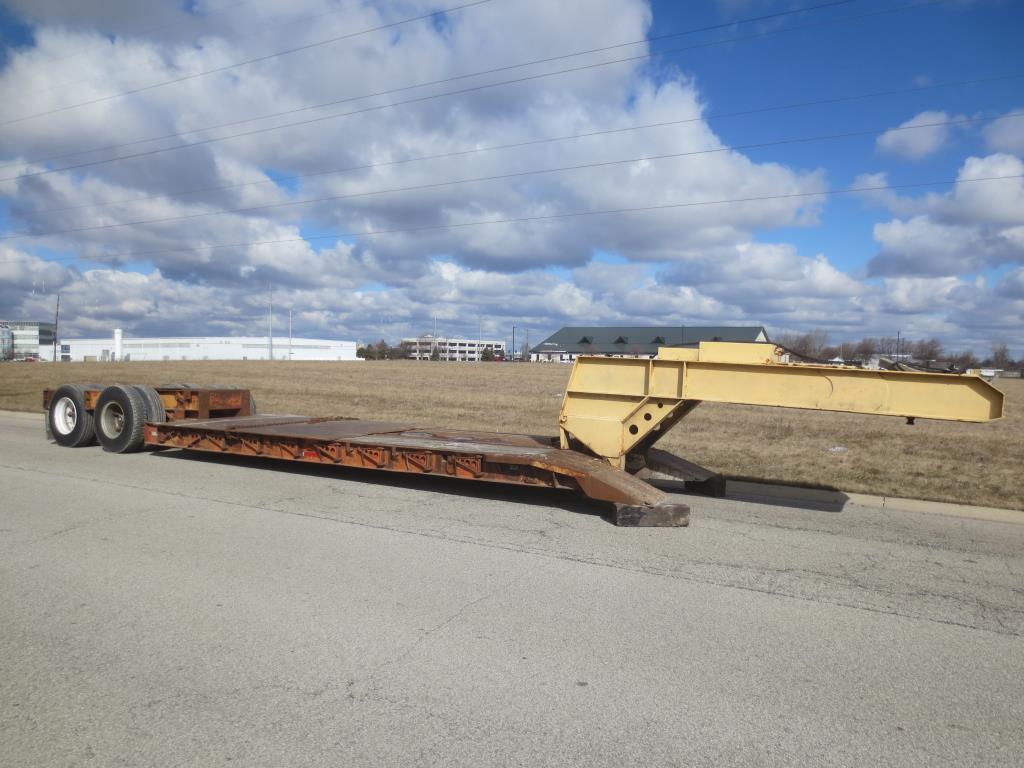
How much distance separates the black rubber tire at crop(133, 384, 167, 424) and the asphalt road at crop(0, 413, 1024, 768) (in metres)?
4.52

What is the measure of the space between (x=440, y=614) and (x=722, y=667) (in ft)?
6.12

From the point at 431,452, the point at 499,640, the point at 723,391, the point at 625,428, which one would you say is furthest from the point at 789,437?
the point at 499,640

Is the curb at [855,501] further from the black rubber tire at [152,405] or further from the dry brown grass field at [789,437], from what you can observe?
the black rubber tire at [152,405]

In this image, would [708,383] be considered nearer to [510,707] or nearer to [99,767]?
[510,707]

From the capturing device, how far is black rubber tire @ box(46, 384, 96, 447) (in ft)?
42.6

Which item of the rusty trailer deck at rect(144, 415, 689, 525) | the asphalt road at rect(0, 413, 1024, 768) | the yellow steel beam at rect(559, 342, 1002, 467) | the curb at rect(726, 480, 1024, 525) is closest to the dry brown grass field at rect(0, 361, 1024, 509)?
the curb at rect(726, 480, 1024, 525)

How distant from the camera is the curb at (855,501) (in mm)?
9055

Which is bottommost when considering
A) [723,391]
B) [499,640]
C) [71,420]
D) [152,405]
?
[499,640]

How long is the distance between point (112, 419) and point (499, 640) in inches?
430

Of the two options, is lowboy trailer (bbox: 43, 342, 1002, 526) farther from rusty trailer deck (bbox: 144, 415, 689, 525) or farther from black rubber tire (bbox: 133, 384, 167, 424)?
black rubber tire (bbox: 133, 384, 167, 424)

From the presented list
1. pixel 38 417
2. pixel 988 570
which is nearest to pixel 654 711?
pixel 988 570

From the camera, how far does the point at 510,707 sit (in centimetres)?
372

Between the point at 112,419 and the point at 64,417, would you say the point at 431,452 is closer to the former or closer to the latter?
the point at 112,419

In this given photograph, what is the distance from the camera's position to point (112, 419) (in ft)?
42.2
